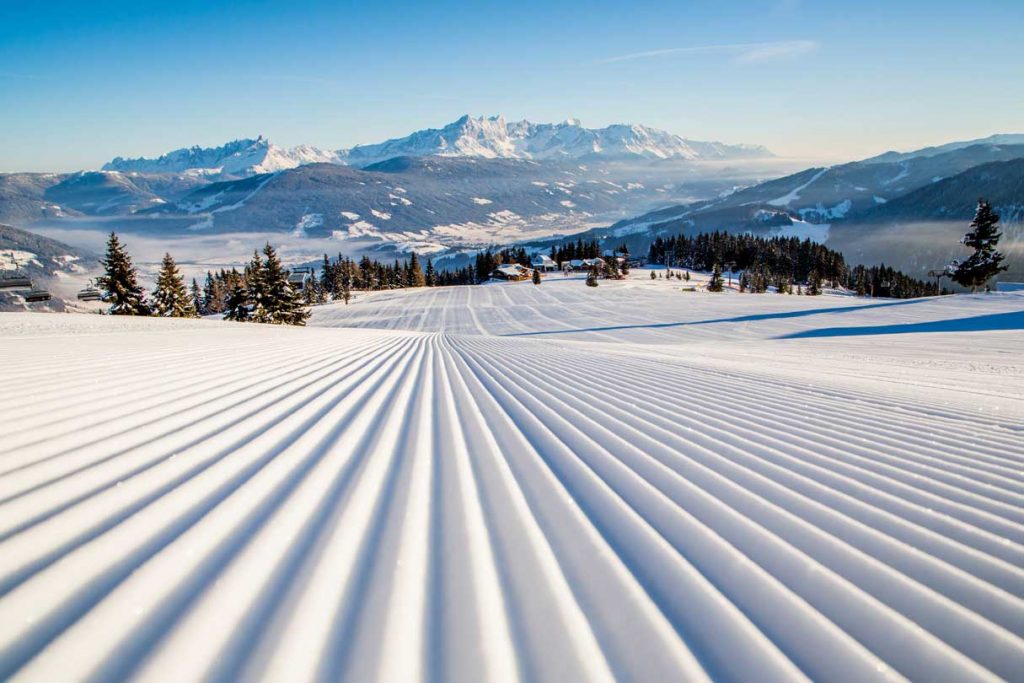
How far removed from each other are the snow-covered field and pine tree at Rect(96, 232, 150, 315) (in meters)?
34.6

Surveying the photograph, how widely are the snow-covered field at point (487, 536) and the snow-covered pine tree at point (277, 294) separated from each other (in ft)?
107

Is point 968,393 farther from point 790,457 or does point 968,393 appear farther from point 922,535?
point 922,535

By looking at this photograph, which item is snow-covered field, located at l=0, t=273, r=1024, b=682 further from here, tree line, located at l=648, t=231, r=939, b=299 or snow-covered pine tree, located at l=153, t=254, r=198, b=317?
tree line, located at l=648, t=231, r=939, b=299

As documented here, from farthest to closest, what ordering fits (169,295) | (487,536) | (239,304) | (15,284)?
1. (239,304)
2. (169,295)
3. (15,284)
4. (487,536)

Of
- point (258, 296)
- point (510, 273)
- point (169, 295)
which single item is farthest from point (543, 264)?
point (169, 295)

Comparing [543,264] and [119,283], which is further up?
[543,264]

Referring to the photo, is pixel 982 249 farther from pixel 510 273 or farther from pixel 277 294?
pixel 510 273

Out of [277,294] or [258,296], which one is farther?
[277,294]

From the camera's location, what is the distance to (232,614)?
1.65 metres

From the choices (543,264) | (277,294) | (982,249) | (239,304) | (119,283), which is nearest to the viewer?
(119,283)

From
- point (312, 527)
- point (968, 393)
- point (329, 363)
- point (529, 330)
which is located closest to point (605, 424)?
point (312, 527)

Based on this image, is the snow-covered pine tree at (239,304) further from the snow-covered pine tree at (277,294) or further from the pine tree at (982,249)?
the pine tree at (982,249)

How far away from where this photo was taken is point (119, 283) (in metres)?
33.1

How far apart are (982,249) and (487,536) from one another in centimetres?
5933
